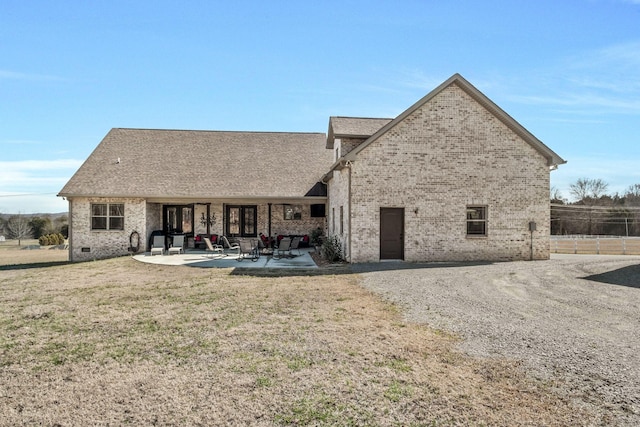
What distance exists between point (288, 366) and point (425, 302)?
191 inches

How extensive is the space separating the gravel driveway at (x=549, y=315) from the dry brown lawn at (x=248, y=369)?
422 mm

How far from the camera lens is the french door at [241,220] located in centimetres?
2366

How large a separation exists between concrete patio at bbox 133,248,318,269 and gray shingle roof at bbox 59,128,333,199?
9.52ft

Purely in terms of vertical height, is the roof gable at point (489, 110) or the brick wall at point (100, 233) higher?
the roof gable at point (489, 110)

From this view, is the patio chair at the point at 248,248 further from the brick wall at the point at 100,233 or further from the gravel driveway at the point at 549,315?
the brick wall at the point at 100,233

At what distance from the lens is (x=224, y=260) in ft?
59.2

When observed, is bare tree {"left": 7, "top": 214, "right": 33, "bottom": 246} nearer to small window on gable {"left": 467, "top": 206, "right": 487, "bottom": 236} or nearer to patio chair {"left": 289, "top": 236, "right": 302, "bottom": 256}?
patio chair {"left": 289, "top": 236, "right": 302, "bottom": 256}

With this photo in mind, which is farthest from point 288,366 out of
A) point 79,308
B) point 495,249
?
point 495,249

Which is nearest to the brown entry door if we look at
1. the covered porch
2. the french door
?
the covered porch

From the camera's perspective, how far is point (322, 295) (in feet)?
34.1

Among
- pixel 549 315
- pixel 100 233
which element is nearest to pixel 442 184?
pixel 549 315

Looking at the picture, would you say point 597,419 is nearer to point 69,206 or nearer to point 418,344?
point 418,344

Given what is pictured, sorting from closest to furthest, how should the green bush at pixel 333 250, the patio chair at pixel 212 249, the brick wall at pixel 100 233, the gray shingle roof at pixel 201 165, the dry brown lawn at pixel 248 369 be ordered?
the dry brown lawn at pixel 248 369 < the green bush at pixel 333 250 < the patio chair at pixel 212 249 < the brick wall at pixel 100 233 < the gray shingle roof at pixel 201 165

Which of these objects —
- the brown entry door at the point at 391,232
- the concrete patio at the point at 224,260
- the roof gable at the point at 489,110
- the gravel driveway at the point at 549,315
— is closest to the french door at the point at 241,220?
the concrete patio at the point at 224,260
